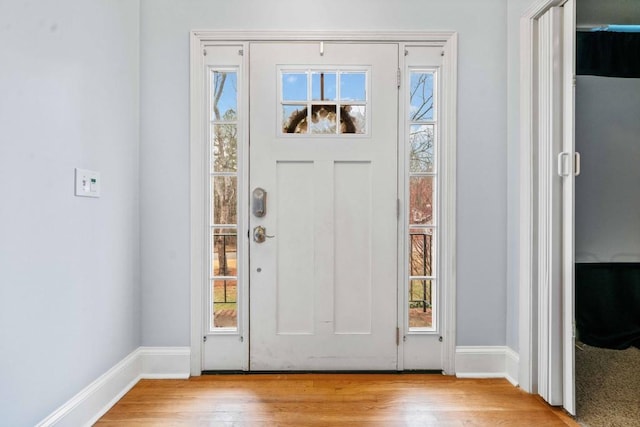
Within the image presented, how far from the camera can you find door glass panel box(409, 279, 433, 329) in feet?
7.14

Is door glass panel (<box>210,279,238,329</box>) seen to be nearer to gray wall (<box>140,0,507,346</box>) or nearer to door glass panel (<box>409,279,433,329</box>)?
gray wall (<box>140,0,507,346</box>)

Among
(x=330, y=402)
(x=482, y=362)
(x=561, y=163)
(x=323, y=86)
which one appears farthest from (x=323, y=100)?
(x=482, y=362)

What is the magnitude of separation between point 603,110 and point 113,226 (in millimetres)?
3346

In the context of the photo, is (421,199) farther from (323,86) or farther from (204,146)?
(204,146)

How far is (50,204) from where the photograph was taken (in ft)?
4.69

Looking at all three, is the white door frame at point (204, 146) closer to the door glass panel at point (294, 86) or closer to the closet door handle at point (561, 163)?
the door glass panel at point (294, 86)

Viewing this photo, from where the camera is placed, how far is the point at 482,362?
83.4 inches

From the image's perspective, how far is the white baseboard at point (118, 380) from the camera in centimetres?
154

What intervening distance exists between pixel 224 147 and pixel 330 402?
5.25ft

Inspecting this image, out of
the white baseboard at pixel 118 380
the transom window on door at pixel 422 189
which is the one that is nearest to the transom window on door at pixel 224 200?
the white baseboard at pixel 118 380

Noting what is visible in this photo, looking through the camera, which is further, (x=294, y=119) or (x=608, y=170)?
(x=608, y=170)

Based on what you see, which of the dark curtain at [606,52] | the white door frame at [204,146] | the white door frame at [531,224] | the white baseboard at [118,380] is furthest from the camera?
the dark curtain at [606,52]

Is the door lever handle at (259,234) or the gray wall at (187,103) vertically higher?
the gray wall at (187,103)

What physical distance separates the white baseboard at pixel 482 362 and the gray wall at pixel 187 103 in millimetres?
93
